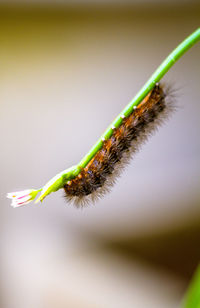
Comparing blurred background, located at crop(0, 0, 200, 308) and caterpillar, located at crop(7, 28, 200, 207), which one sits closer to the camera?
caterpillar, located at crop(7, 28, 200, 207)

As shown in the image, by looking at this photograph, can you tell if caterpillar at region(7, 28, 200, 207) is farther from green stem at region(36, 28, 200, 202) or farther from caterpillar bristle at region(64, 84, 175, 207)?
green stem at region(36, 28, 200, 202)

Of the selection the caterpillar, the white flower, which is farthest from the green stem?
the caterpillar

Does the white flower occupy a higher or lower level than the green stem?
lower

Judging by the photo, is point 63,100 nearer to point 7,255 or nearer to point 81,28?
point 81,28

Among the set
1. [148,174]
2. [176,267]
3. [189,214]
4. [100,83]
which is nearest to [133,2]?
[100,83]

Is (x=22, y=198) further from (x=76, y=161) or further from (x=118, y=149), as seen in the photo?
(x=76, y=161)

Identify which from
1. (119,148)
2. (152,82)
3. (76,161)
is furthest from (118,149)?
(76,161)

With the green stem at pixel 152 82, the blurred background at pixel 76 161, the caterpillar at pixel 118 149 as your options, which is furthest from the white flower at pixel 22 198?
the blurred background at pixel 76 161
